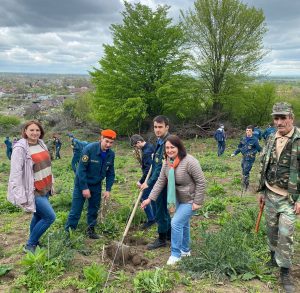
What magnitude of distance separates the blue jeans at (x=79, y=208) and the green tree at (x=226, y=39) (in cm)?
2239

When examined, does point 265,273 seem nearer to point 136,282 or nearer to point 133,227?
point 136,282

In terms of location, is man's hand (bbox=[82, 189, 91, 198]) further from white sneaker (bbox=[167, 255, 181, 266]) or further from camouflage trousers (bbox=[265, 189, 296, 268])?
camouflage trousers (bbox=[265, 189, 296, 268])

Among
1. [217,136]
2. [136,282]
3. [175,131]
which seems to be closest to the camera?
[136,282]

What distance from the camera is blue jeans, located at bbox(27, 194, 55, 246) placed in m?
4.57

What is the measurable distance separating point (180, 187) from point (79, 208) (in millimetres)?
1870

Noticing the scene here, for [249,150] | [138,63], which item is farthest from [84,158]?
[138,63]

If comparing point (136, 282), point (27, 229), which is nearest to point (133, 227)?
point (27, 229)

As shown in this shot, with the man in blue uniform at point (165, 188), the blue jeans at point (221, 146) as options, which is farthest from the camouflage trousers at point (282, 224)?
the blue jeans at point (221, 146)

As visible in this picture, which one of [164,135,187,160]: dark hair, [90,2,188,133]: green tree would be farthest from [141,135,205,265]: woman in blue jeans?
[90,2,188,133]: green tree

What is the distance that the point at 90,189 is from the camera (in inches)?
218

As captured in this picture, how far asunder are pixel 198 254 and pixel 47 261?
1983 mm

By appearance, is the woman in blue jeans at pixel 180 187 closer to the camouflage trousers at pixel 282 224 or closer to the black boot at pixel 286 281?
the camouflage trousers at pixel 282 224

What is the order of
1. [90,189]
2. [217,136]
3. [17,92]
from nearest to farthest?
[90,189], [217,136], [17,92]

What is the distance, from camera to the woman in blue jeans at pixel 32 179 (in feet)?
14.1
